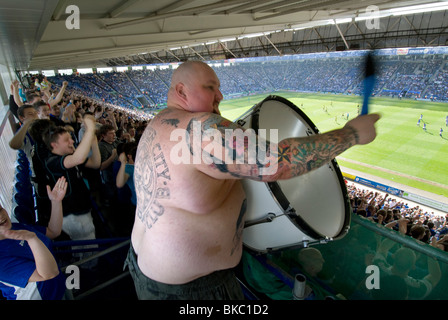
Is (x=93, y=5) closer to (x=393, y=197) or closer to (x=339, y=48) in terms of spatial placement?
(x=393, y=197)

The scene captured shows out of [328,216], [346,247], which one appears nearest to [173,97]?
[328,216]

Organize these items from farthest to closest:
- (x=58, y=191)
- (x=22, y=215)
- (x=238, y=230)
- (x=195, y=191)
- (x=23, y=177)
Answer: (x=23, y=177), (x=22, y=215), (x=58, y=191), (x=238, y=230), (x=195, y=191)

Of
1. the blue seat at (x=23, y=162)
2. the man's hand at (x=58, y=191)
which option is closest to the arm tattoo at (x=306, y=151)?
the man's hand at (x=58, y=191)

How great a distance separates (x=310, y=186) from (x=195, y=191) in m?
1.01

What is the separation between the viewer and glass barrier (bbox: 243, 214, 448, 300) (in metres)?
1.60

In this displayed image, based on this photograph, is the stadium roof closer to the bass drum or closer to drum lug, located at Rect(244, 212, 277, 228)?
the bass drum

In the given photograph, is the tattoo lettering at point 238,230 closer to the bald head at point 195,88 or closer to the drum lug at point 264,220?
the drum lug at point 264,220

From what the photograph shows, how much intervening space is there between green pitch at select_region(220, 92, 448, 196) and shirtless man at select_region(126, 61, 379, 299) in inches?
626

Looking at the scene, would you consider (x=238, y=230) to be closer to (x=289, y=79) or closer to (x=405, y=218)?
(x=405, y=218)

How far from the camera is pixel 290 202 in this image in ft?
5.45

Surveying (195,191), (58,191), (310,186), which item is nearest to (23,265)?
(58,191)

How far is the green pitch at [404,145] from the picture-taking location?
15.8m
